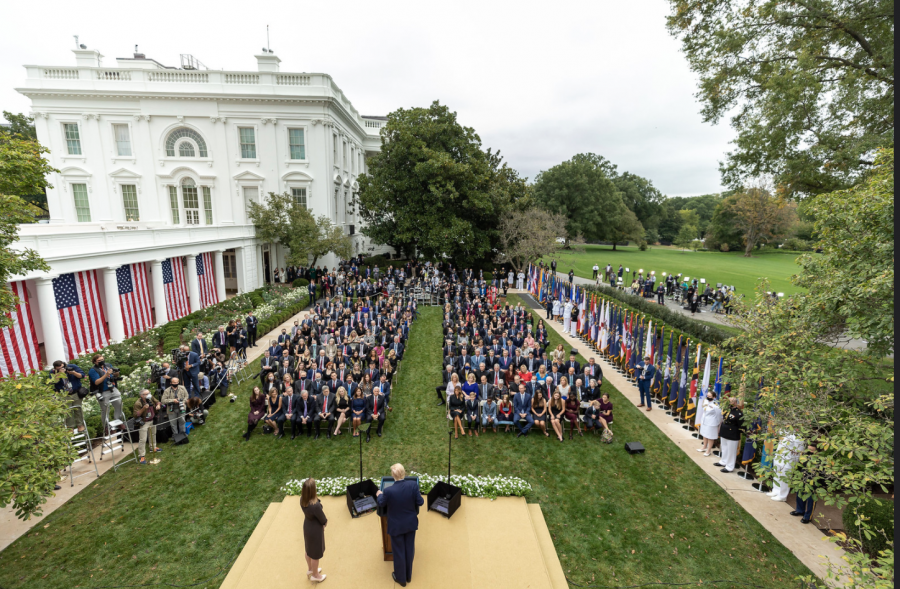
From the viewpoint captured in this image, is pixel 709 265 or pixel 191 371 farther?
pixel 709 265

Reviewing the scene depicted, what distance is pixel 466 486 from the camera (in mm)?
8742

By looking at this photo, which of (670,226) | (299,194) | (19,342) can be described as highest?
(299,194)

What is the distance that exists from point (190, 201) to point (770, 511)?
38832mm

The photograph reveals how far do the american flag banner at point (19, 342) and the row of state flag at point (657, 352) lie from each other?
63.7 feet

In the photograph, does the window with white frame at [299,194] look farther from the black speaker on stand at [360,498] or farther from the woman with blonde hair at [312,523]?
the woman with blonde hair at [312,523]

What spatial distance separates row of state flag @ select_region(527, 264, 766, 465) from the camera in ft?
38.5

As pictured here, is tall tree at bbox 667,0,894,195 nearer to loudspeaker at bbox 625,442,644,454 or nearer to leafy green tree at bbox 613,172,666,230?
loudspeaker at bbox 625,442,644,454

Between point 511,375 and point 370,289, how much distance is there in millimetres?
15779

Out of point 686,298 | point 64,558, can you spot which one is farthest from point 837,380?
point 686,298

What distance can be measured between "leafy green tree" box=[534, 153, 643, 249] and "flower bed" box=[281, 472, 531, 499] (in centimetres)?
5333

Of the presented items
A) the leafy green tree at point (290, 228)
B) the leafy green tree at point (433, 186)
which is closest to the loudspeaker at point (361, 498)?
the leafy green tree at point (290, 228)

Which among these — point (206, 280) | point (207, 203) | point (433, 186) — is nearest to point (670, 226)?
point (433, 186)

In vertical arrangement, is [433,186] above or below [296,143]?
below

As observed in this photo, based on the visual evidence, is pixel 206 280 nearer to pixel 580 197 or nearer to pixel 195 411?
pixel 195 411
